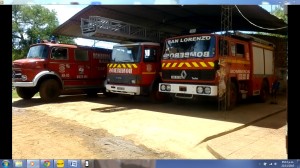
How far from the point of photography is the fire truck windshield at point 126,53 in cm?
681

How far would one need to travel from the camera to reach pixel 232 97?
5.32 metres

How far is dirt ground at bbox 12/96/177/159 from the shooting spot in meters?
2.85

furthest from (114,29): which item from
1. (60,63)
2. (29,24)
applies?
(29,24)

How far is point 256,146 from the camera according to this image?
3.11 m

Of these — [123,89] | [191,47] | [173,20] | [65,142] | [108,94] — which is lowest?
[65,142]

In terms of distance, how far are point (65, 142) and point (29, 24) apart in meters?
1.40

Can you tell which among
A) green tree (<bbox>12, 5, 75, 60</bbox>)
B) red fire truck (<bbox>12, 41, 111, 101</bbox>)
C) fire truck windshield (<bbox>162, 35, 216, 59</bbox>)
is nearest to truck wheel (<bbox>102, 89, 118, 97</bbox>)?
red fire truck (<bbox>12, 41, 111, 101</bbox>)

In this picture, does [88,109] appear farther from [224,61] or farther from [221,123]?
[224,61]

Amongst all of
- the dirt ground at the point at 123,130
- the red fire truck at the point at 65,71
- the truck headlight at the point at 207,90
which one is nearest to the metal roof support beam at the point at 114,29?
the red fire truck at the point at 65,71

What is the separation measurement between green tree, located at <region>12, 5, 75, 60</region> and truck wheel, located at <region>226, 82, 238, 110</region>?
133 inches

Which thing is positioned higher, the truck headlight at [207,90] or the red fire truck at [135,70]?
the red fire truck at [135,70]

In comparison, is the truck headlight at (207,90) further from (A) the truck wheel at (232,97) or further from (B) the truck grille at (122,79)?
(B) the truck grille at (122,79)

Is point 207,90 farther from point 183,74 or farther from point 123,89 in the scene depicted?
point 123,89
